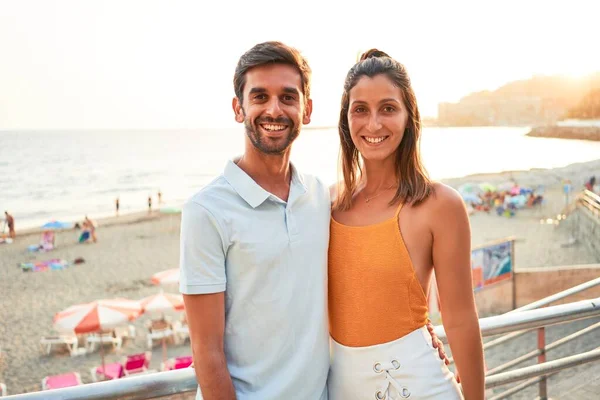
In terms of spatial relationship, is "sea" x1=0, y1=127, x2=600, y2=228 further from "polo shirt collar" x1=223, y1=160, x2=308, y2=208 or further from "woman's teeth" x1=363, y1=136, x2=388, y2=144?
"polo shirt collar" x1=223, y1=160, x2=308, y2=208

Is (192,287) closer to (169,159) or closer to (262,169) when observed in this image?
A: (262,169)

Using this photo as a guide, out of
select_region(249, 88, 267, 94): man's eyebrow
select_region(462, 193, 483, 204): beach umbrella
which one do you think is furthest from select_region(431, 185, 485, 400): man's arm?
select_region(462, 193, 483, 204): beach umbrella

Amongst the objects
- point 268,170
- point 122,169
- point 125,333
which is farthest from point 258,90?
point 122,169

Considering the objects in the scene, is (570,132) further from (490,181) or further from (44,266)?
(44,266)

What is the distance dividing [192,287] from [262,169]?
1.85 feet

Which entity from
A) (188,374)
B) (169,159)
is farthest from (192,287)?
(169,159)

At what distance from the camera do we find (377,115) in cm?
213

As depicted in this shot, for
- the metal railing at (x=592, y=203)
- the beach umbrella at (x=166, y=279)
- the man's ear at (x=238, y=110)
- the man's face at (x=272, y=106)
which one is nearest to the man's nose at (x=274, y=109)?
the man's face at (x=272, y=106)

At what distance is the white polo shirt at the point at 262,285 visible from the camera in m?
1.80

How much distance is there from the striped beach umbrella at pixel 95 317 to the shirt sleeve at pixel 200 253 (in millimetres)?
9834

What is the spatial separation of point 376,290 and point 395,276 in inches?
3.5

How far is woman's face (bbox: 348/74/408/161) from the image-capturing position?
2.12 metres

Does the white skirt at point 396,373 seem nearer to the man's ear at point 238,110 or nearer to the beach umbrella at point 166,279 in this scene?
Answer: the man's ear at point 238,110

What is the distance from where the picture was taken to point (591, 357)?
8.34ft
